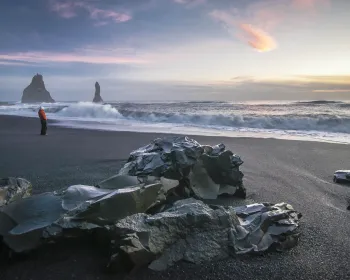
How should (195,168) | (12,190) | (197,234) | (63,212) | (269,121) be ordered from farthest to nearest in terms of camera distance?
(269,121) → (195,168) → (12,190) → (63,212) → (197,234)

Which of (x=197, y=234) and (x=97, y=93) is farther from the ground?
(x=97, y=93)

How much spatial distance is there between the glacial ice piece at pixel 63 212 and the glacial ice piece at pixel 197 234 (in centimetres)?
22

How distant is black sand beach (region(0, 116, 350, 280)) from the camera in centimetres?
248

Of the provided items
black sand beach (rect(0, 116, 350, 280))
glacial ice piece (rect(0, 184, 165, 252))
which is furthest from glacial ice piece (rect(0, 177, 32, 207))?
black sand beach (rect(0, 116, 350, 280))

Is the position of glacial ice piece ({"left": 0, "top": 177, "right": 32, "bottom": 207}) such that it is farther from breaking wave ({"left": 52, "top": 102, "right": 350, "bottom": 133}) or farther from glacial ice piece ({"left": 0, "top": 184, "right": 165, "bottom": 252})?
breaking wave ({"left": 52, "top": 102, "right": 350, "bottom": 133})

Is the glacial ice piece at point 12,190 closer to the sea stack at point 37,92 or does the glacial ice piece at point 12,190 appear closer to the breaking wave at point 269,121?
the breaking wave at point 269,121

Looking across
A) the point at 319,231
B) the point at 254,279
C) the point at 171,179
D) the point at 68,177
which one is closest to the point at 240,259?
the point at 254,279

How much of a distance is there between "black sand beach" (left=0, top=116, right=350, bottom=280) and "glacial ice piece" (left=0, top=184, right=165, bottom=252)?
0.61ft

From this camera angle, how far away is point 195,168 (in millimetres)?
4215

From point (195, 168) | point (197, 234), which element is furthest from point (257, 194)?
point (197, 234)

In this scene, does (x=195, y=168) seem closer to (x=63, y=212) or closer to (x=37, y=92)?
(x=63, y=212)

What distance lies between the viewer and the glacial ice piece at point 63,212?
8.59ft

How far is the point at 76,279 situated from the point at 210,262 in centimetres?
109

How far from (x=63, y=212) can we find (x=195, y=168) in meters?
1.88
